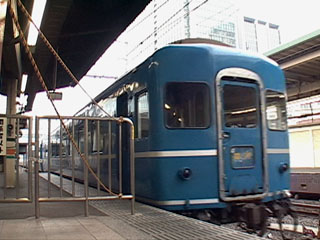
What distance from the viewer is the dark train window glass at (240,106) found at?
19.1ft

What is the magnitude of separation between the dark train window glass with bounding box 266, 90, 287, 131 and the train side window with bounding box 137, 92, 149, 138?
2044 millimetres

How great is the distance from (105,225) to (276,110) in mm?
3633

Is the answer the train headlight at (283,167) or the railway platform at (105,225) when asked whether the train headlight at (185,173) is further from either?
the train headlight at (283,167)

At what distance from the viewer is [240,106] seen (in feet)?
19.7

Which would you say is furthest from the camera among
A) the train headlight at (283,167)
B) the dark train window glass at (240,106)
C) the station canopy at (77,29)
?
the station canopy at (77,29)

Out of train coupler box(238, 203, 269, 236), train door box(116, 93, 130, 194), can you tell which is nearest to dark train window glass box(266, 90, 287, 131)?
train coupler box(238, 203, 269, 236)

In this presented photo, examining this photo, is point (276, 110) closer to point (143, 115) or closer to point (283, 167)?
point (283, 167)

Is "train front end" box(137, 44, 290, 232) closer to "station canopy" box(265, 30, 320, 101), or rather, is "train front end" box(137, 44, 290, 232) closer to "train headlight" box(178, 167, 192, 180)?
"train headlight" box(178, 167, 192, 180)

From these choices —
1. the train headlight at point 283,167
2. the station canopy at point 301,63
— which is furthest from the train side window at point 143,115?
the station canopy at point 301,63

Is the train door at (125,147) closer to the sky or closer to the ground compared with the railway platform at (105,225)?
closer to the sky

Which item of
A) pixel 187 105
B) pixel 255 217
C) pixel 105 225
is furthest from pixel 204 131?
pixel 105 225

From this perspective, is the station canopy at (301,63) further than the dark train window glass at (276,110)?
Yes

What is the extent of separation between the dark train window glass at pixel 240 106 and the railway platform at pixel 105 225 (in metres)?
1.77

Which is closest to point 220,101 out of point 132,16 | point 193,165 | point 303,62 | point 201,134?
point 201,134
